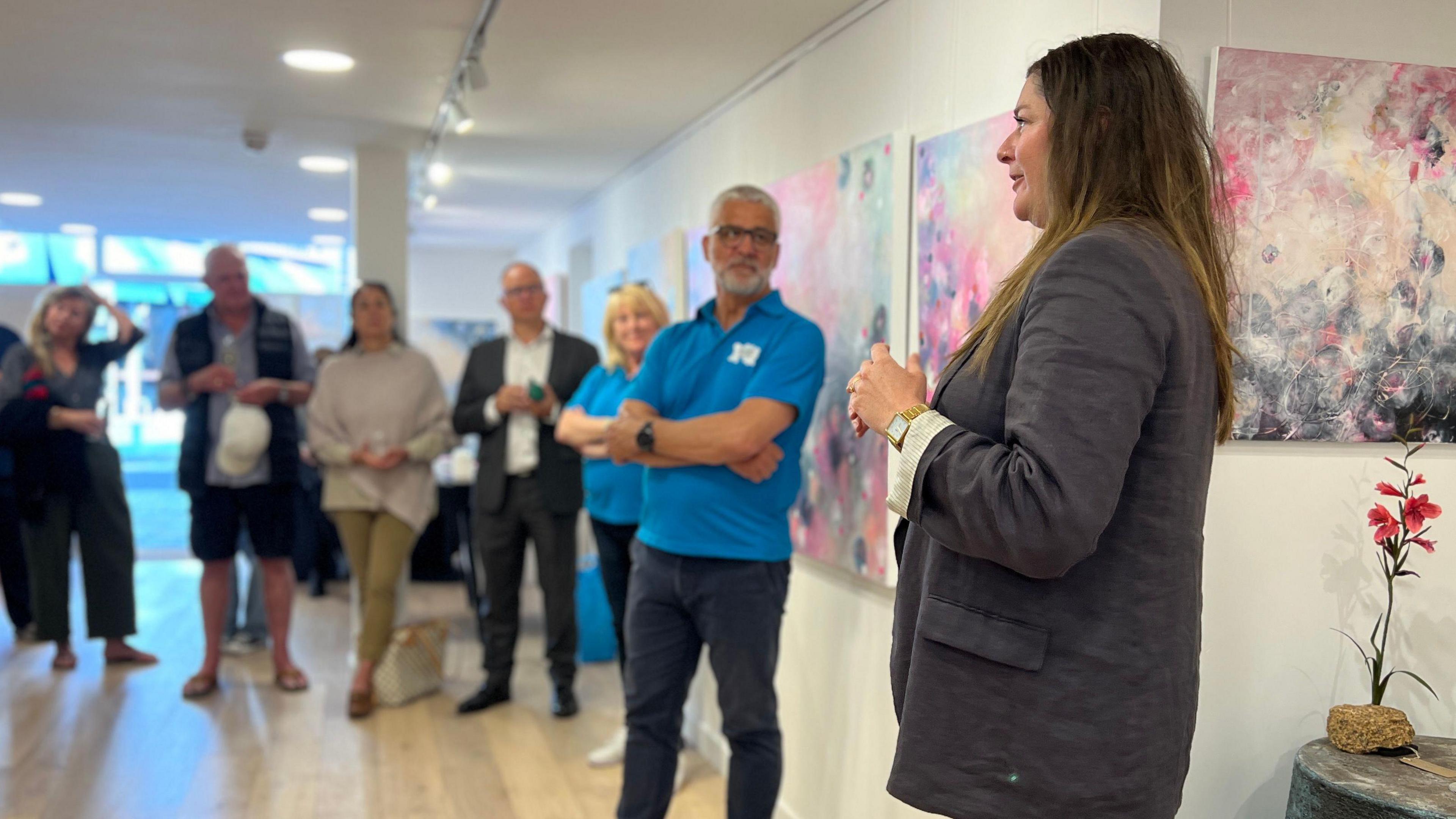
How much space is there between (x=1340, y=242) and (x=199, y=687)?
14.5 ft

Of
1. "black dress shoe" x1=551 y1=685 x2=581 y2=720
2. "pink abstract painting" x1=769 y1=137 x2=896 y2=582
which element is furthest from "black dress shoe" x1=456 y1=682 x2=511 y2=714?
"pink abstract painting" x1=769 y1=137 x2=896 y2=582

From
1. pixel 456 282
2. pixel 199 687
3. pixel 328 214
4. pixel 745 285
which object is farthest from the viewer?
pixel 456 282

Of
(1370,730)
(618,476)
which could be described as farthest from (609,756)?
(1370,730)

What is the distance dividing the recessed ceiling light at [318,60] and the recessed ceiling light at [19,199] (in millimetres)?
4247

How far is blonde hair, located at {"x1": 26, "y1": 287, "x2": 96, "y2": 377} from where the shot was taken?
16.4 feet

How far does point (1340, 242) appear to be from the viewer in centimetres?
202

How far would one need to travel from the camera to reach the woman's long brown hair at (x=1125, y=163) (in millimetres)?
1241

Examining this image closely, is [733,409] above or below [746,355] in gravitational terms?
below

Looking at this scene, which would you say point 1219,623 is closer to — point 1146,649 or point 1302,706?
point 1302,706

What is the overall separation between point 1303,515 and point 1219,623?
0.26m

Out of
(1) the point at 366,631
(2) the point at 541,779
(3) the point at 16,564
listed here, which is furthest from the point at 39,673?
(2) the point at 541,779

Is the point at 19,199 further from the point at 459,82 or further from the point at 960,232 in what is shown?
the point at 960,232

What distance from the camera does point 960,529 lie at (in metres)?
1.20

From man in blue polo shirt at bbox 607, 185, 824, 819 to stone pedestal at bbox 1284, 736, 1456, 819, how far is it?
1141mm
